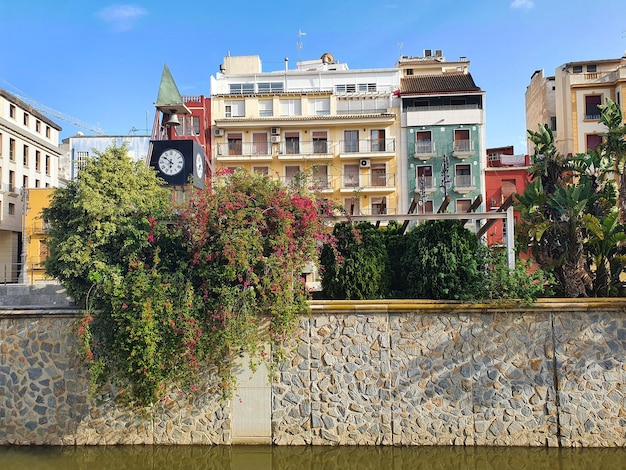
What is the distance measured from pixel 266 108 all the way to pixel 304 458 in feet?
97.1

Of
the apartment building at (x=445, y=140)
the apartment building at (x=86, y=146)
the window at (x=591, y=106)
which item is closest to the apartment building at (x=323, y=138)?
the apartment building at (x=445, y=140)

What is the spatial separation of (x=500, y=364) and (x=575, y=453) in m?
1.85

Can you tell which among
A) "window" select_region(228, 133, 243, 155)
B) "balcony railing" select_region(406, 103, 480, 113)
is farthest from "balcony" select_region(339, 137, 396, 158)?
"window" select_region(228, 133, 243, 155)

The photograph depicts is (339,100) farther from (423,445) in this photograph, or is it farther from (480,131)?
(423,445)

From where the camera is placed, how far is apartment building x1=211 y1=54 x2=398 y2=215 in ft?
110

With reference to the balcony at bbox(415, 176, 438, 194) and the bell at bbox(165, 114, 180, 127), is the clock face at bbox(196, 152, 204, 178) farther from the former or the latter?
the balcony at bbox(415, 176, 438, 194)

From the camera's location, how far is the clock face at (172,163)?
1555 cm

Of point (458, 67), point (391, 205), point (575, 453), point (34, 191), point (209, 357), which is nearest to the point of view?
point (575, 453)

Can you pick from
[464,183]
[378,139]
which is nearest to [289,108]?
[378,139]

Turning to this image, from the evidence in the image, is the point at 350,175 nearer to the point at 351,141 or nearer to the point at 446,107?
the point at 351,141

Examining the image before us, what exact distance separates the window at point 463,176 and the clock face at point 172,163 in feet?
72.6

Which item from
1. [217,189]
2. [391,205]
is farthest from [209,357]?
[391,205]

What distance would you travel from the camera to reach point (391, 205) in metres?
34.0

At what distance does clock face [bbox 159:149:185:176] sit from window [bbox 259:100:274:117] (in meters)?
20.2
